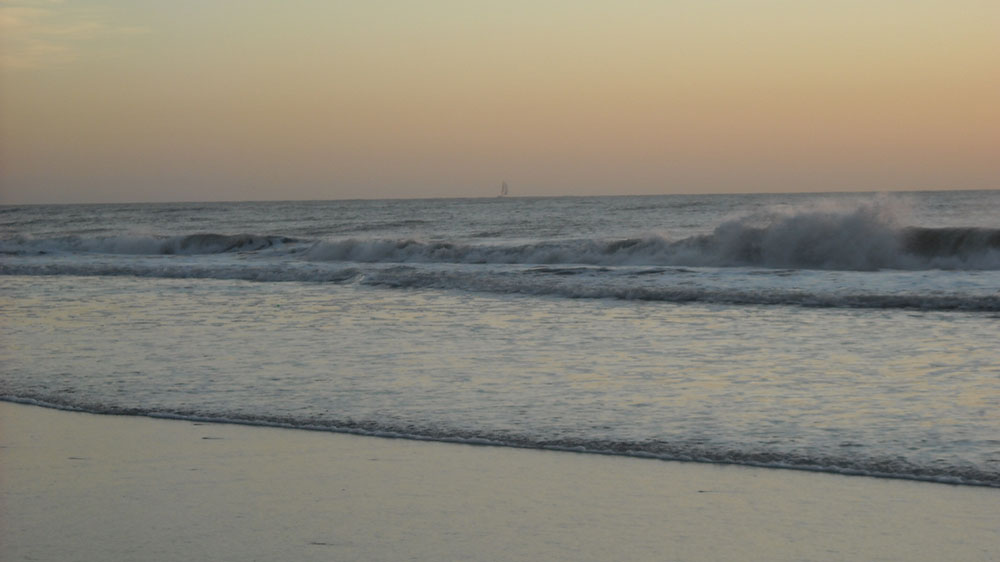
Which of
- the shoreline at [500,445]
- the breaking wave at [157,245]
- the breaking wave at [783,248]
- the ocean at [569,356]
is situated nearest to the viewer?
the shoreline at [500,445]

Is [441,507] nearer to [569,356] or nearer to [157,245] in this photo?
[569,356]

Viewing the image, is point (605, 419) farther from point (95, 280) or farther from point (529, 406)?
point (95, 280)

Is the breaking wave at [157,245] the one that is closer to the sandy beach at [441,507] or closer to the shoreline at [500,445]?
the shoreline at [500,445]

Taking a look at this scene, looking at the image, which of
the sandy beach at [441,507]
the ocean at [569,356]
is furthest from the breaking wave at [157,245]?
the sandy beach at [441,507]

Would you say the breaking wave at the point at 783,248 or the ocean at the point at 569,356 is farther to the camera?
the breaking wave at the point at 783,248

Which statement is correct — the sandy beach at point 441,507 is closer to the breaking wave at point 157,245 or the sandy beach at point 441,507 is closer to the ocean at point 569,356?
the ocean at point 569,356

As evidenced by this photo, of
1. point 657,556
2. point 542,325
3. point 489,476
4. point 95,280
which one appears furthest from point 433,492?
point 95,280

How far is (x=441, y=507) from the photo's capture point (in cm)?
393

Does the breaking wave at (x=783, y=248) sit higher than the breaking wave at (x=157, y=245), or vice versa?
the breaking wave at (x=783, y=248)

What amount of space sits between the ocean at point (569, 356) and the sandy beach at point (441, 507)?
346 millimetres

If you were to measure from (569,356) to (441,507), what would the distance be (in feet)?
12.8

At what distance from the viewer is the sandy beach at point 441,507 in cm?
342

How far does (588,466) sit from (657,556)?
119 cm

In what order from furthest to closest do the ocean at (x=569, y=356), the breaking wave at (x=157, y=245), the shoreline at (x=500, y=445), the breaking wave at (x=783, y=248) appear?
the breaking wave at (x=157, y=245)
the breaking wave at (x=783, y=248)
the ocean at (x=569, y=356)
the shoreline at (x=500, y=445)
